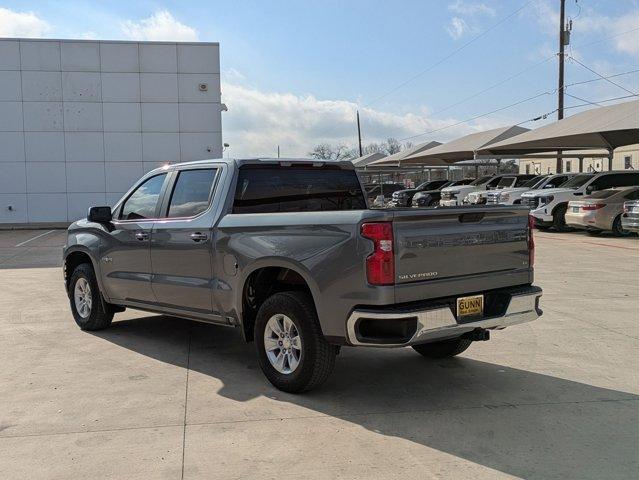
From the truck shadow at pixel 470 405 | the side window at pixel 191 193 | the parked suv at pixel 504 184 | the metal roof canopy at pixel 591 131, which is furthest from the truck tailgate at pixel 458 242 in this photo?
the parked suv at pixel 504 184

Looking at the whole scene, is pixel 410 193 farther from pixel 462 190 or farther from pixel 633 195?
pixel 633 195

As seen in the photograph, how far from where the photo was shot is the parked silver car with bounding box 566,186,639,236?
17.6 meters

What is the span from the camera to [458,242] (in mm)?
4488

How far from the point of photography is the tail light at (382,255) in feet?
13.5

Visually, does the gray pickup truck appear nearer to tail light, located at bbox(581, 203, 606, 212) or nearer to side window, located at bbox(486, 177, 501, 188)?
tail light, located at bbox(581, 203, 606, 212)

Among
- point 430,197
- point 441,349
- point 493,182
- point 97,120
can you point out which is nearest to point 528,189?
point 493,182

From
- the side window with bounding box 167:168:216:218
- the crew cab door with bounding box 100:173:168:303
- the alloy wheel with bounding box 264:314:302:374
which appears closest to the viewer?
the alloy wheel with bounding box 264:314:302:374

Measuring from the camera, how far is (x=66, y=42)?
23.8 meters

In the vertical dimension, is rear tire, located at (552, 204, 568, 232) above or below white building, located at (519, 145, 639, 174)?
below

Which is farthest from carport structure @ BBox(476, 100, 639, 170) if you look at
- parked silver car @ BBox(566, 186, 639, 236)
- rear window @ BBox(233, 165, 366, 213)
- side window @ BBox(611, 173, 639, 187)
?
rear window @ BBox(233, 165, 366, 213)

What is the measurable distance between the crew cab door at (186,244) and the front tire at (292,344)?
74 cm

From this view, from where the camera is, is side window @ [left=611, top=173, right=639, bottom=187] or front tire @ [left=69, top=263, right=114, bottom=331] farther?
side window @ [left=611, top=173, right=639, bottom=187]

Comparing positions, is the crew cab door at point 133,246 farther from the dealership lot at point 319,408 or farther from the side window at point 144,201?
the dealership lot at point 319,408

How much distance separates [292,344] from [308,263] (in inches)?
29.0
